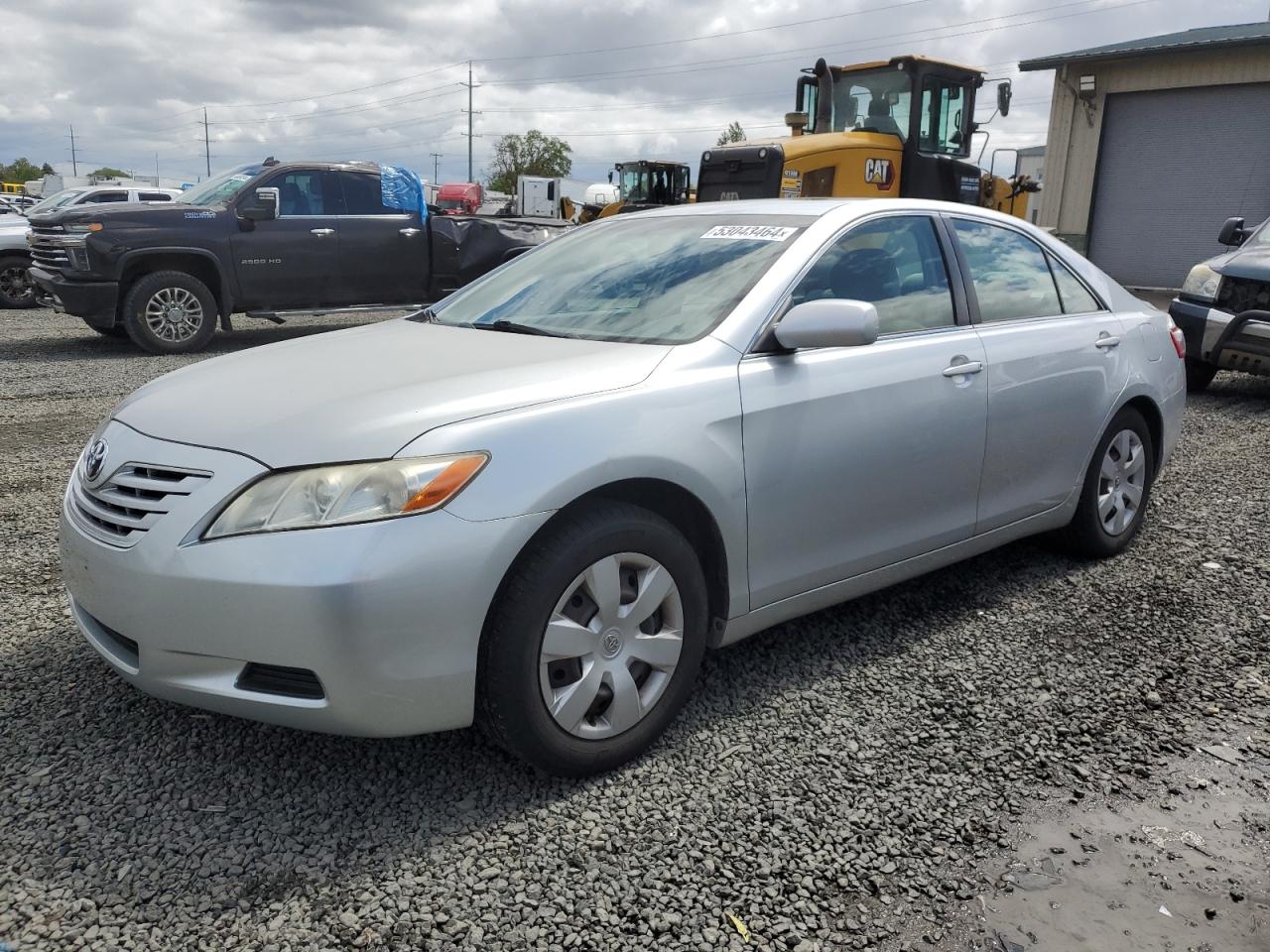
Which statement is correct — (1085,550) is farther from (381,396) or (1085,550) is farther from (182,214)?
(182,214)

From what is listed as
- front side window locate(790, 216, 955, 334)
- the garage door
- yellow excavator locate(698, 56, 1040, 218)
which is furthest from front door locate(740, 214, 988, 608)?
the garage door

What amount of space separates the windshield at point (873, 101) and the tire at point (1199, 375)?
4126 mm

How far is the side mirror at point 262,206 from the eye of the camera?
428 inches

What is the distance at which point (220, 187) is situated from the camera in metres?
11.2

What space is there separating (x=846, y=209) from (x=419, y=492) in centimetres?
198

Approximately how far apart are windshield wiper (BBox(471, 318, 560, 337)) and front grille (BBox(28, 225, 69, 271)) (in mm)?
8508

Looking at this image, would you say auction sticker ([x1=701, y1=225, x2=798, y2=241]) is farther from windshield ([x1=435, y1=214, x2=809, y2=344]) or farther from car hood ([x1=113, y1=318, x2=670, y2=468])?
car hood ([x1=113, y1=318, x2=670, y2=468])

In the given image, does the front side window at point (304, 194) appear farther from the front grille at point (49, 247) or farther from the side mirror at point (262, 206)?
the front grille at point (49, 247)

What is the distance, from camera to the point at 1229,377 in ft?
34.3

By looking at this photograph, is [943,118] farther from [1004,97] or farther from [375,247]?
[375,247]

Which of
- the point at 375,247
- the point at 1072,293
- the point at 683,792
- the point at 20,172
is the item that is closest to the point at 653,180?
the point at 375,247

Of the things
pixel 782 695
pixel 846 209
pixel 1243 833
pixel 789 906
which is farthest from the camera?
pixel 846 209

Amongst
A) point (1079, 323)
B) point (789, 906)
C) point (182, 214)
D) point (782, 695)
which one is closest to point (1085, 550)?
point (1079, 323)

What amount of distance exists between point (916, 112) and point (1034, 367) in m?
8.54
